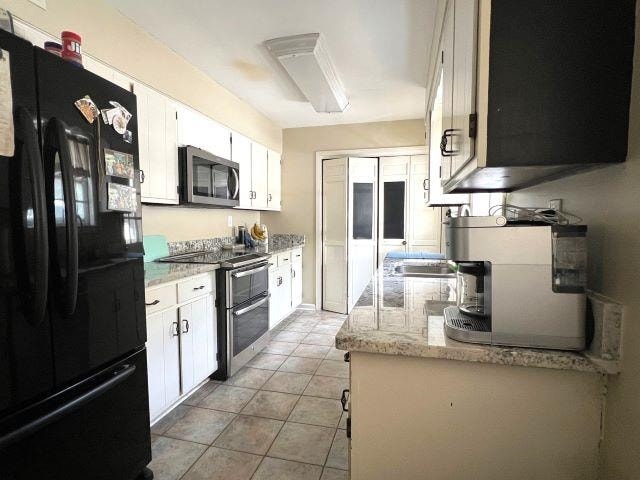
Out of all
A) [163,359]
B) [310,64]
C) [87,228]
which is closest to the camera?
[87,228]

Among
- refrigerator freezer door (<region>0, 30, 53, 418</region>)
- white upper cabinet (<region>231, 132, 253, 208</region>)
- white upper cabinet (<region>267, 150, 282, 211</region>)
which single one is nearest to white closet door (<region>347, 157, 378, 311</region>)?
white upper cabinet (<region>267, 150, 282, 211</region>)

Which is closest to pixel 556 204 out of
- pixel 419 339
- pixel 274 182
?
pixel 419 339

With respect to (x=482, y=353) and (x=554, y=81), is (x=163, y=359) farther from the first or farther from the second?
(x=554, y=81)

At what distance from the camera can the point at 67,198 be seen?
1.08 metres

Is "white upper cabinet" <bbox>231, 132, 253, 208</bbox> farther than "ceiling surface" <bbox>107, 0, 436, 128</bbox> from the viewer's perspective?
Yes

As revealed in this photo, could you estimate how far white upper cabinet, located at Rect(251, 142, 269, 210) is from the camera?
371cm

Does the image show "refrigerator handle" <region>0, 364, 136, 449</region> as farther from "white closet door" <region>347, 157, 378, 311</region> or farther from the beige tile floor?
"white closet door" <region>347, 157, 378, 311</region>

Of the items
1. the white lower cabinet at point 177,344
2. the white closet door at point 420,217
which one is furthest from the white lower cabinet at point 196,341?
the white closet door at point 420,217

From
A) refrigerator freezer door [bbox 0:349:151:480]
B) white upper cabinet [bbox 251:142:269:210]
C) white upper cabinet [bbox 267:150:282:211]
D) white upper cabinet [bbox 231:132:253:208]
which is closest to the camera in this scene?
refrigerator freezer door [bbox 0:349:151:480]

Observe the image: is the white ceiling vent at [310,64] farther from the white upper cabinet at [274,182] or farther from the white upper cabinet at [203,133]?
the white upper cabinet at [274,182]

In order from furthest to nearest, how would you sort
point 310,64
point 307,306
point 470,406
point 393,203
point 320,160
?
1. point 307,306
2. point 320,160
3. point 393,203
4. point 310,64
5. point 470,406

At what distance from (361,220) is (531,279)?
3.63 m

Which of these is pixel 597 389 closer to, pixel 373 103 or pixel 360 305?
pixel 360 305

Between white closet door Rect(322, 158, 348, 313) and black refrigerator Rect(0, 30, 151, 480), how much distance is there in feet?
10.2
